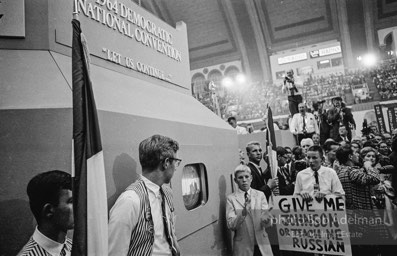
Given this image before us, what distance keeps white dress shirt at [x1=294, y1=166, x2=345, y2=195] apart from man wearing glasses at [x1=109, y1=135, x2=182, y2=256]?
7.44ft

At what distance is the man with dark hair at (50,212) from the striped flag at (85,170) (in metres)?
0.15

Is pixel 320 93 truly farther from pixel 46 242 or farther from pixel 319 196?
pixel 46 242

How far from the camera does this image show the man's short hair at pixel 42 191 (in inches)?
67.7

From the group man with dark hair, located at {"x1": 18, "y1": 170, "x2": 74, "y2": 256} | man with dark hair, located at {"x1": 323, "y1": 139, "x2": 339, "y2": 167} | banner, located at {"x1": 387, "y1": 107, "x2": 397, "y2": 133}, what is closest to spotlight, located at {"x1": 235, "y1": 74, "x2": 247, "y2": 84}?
banner, located at {"x1": 387, "y1": 107, "x2": 397, "y2": 133}

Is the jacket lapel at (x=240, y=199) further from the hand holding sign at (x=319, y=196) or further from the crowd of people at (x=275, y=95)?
the crowd of people at (x=275, y=95)

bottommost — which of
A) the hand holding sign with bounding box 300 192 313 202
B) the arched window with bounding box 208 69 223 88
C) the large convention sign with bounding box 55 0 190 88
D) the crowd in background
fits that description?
the hand holding sign with bounding box 300 192 313 202

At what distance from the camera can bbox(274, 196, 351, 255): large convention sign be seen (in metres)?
3.44

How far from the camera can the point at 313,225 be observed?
140 inches

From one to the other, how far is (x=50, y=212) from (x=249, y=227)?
2.51 meters

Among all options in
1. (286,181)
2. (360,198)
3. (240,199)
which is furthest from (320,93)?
(240,199)

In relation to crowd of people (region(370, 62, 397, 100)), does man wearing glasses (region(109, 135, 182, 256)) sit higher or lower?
lower

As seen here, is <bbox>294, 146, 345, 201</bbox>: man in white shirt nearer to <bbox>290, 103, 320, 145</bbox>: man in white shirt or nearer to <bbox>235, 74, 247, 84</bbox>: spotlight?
<bbox>290, 103, 320, 145</bbox>: man in white shirt

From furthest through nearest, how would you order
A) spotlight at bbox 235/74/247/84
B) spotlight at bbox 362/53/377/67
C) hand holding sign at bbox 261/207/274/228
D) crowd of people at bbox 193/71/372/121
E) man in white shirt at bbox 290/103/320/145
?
spotlight at bbox 235/74/247/84 < spotlight at bbox 362/53/377/67 < crowd of people at bbox 193/71/372/121 < man in white shirt at bbox 290/103/320/145 < hand holding sign at bbox 261/207/274/228

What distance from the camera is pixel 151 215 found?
213 cm
